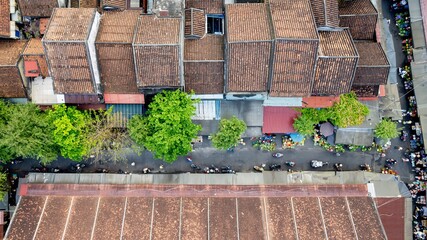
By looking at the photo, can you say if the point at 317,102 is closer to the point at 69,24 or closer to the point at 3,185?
the point at 69,24

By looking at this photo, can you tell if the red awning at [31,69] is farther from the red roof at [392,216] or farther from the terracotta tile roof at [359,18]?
the red roof at [392,216]

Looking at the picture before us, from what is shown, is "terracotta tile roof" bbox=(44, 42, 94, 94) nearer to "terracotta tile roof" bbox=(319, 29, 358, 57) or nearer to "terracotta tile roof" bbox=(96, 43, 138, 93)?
"terracotta tile roof" bbox=(96, 43, 138, 93)

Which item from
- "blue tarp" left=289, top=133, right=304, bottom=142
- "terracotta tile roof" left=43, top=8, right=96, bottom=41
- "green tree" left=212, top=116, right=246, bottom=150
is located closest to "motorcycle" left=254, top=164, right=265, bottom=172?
"blue tarp" left=289, top=133, right=304, bottom=142

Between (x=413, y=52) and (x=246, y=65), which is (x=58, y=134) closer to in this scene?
(x=246, y=65)

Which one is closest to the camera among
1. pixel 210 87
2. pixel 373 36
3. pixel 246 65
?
pixel 246 65

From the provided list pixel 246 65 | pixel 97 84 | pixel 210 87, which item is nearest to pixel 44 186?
pixel 97 84

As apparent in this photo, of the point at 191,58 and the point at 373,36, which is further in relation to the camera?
the point at 373,36
